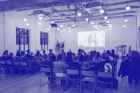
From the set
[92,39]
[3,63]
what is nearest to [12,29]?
[3,63]

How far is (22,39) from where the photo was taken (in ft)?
40.2

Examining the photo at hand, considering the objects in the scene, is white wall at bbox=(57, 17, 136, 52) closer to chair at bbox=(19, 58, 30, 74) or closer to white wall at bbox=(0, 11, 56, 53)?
white wall at bbox=(0, 11, 56, 53)

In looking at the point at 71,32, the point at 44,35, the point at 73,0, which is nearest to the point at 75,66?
the point at 73,0

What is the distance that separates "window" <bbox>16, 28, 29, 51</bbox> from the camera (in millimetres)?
11777

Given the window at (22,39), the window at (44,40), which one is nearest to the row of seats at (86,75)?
the window at (22,39)

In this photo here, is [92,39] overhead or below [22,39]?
overhead

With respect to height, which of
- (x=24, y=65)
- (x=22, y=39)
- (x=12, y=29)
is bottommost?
(x=24, y=65)

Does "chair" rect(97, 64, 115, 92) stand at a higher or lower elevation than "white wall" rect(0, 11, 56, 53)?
lower

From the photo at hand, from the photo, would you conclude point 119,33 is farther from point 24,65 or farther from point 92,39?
point 24,65

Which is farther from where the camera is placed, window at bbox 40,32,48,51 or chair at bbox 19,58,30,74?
window at bbox 40,32,48,51

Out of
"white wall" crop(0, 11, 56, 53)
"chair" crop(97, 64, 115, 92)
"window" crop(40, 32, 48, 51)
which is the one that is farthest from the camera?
"window" crop(40, 32, 48, 51)

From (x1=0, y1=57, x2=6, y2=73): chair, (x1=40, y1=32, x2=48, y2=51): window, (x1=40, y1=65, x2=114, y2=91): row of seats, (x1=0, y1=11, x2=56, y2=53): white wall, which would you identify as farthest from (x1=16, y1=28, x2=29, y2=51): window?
(x1=40, y1=65, x2=114, y2=91): row of seats

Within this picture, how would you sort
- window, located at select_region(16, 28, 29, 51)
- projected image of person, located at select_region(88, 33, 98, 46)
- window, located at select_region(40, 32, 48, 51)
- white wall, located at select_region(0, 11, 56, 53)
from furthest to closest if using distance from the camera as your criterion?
projected image of person, located at select_region(88, 33, 98, 46)
window, located at select_region(40, 32, 48, 51)
window, located at select_region(16, 28, 29, 51)
white wall, located at select_region(0, 11, 56, 53)

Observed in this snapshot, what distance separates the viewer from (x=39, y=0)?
7516mm
